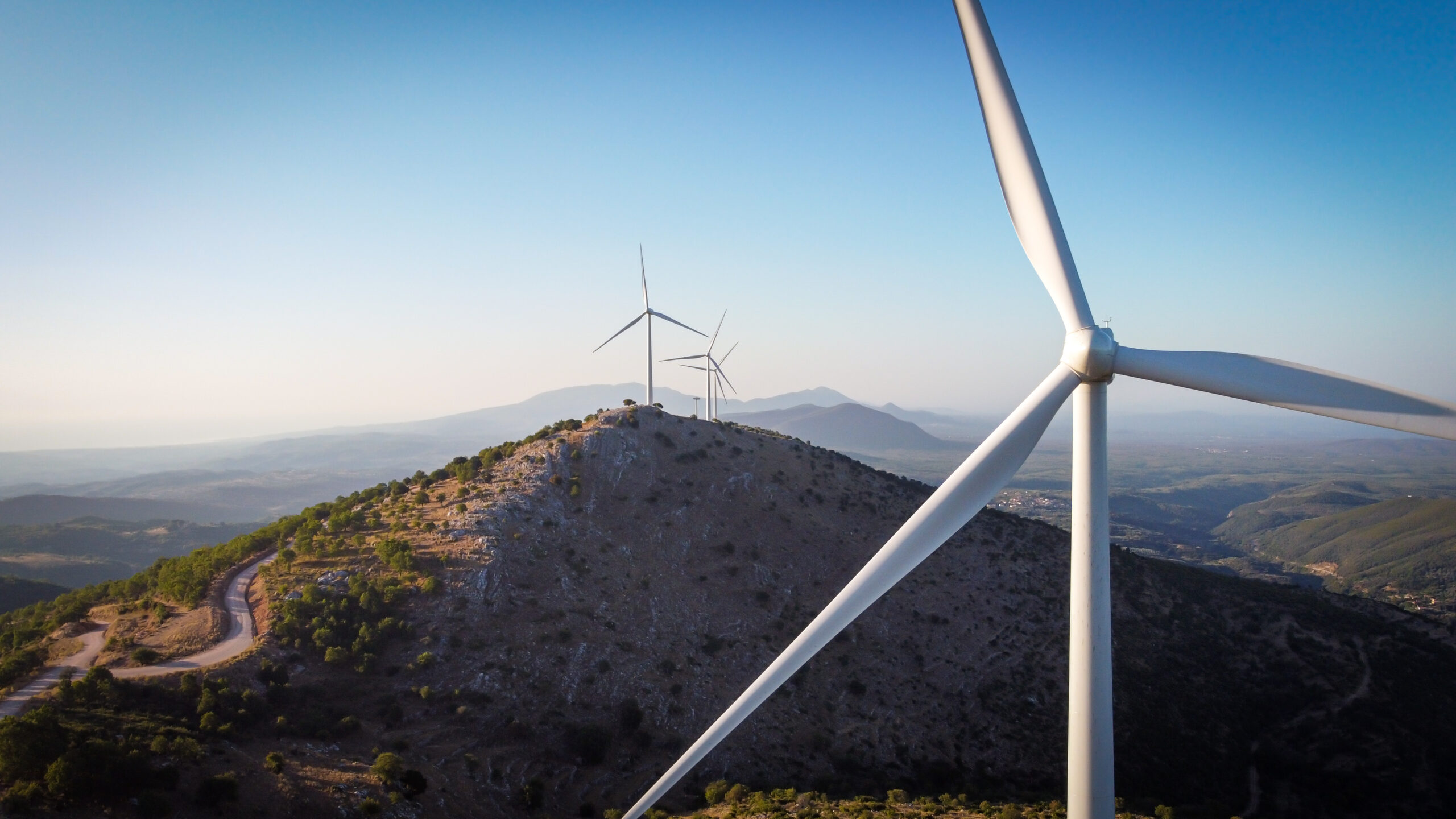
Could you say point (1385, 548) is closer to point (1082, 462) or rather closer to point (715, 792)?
point (715, 792)

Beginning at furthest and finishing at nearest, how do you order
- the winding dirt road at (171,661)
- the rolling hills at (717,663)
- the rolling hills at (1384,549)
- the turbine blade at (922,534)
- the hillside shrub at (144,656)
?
the rolling hills at (1384,549) → the rolling hills at (717,663) → the hillside shrub at (144,656) → the winding dirt road at (171,661) → the turbine blade at (922,534)

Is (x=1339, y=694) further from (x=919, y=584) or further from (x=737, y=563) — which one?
(x=737, y=563)

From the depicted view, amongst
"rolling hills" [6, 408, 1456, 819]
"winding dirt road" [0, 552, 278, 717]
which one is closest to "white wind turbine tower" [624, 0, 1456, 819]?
"rolling hills" [6, 408, 1456, 819]

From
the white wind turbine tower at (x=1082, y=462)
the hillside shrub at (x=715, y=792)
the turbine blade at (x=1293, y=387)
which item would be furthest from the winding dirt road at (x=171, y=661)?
the turbine blade at (x=1293, y=387)

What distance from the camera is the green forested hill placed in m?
125

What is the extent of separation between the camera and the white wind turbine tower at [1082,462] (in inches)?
580

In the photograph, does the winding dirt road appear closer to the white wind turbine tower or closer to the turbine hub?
the white wind turbine tower

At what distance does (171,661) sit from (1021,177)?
159 feet

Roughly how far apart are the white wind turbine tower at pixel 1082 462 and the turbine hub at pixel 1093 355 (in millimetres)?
32

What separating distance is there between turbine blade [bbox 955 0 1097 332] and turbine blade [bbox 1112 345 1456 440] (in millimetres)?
1940

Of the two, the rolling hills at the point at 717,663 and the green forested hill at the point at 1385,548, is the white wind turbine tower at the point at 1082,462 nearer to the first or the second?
the rolling hills at the point at 717,663

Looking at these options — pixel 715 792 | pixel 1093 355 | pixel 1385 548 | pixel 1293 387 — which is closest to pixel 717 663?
pixel 715 792

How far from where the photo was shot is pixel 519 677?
4297 cm

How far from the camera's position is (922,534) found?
1636 centimetres
